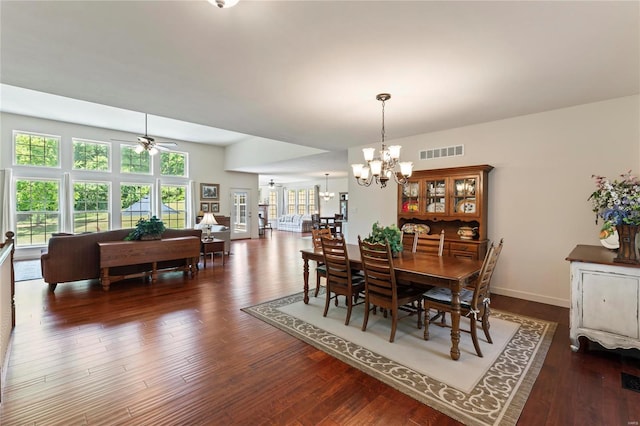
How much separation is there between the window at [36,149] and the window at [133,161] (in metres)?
1.37

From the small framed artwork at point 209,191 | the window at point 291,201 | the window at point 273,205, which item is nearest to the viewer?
the small framed artwork at point 209,191

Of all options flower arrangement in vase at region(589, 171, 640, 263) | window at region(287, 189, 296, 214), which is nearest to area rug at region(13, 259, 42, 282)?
flower arrangement in vase at region(589, 171, 640, 263)

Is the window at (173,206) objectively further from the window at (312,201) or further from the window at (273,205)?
the window at (273,205)

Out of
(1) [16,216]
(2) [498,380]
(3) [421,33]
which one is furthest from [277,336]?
(1) [16,216]

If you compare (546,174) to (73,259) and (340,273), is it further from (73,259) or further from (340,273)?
(73,259)

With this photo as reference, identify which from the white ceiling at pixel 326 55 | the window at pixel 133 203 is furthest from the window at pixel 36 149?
the white ceiling at pixel 326 55

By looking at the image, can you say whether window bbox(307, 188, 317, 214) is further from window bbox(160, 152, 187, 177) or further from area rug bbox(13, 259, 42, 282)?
area rug bbox(13, 259, 42, 282)

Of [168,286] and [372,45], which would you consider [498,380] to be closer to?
[372,45]

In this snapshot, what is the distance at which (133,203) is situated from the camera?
8328mm

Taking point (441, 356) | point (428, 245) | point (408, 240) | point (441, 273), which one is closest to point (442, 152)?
point (408, 240)

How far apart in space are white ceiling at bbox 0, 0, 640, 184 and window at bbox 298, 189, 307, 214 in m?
10.8

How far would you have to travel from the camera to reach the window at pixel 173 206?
8.92 meters

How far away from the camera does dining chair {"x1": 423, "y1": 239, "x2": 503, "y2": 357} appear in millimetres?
2469

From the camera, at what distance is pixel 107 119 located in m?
6.80
